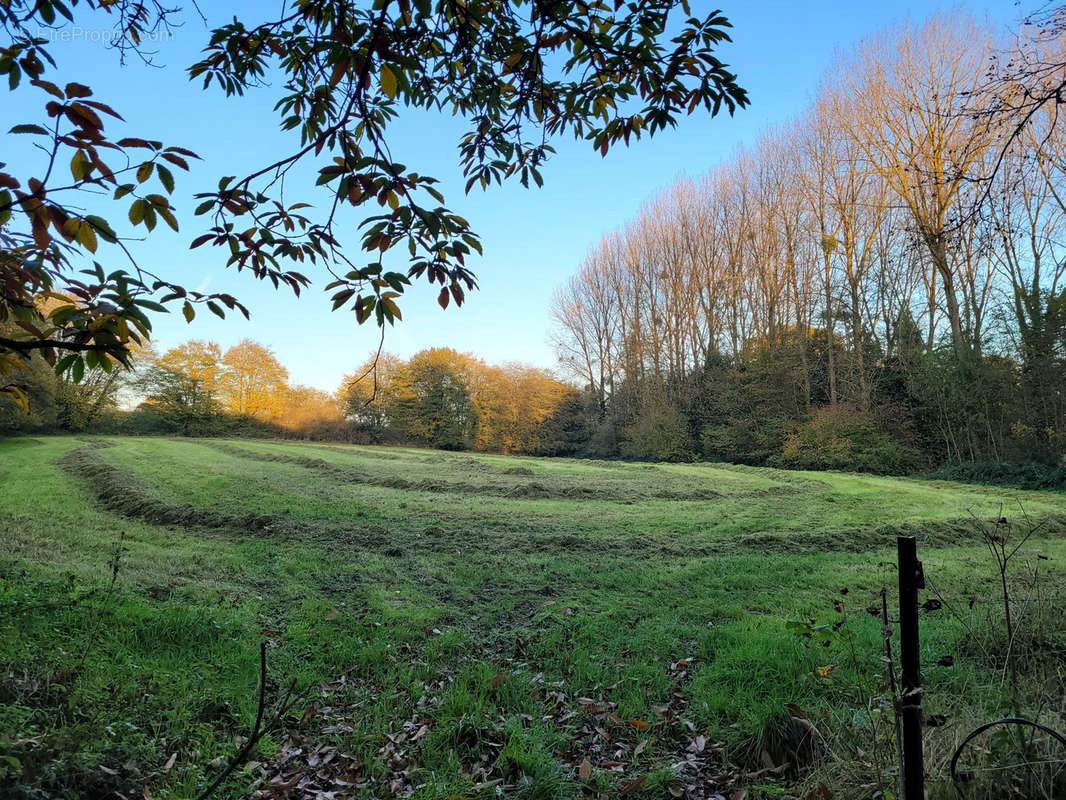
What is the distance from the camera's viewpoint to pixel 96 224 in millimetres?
1710

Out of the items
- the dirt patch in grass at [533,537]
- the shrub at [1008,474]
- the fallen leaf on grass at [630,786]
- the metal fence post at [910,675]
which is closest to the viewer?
the metal fence post at [910,675]

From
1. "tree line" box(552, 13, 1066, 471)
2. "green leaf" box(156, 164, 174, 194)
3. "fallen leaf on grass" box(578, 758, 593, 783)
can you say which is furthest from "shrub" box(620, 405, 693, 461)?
"green leaf" box(156, 164, 174, 194)

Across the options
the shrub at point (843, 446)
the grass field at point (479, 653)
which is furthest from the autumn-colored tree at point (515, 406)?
the grass field at point (479, 653)

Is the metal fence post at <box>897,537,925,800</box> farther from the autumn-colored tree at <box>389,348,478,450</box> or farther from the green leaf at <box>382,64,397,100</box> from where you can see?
the autumn-colored tree at <box>389,348,478,450</box>

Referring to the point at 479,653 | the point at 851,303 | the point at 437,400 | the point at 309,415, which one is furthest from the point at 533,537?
the point at 309,415

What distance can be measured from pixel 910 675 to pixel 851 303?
2381cm

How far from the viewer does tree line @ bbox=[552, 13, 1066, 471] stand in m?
15.8

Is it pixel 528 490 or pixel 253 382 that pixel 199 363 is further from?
pixel 528 490

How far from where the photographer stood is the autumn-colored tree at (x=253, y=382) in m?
38.5

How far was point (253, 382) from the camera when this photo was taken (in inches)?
1549

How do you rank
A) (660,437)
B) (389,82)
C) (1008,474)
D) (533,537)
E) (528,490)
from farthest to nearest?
(660,437)
(1008,474)
(528,490)
(533,537)
(389,82)

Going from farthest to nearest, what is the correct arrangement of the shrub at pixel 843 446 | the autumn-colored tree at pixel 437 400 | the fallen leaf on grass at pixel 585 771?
the autumn-colored tree at pixel 437 400 → the shrub at pixel 843 446 → the fallen leaf on grass at pixel 585 771

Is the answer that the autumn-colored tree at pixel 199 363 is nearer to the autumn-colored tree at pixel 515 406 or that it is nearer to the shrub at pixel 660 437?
the autumn-colored tree at pixel 515 406

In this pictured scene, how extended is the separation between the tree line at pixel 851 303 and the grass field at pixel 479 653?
8619 mm
